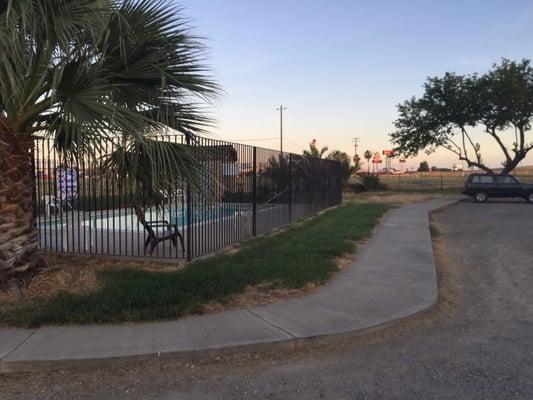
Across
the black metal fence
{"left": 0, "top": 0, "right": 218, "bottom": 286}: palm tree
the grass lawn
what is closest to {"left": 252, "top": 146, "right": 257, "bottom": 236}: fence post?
the black metal fence

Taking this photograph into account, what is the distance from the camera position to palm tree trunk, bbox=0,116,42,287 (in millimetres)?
5977

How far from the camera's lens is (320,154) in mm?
41031

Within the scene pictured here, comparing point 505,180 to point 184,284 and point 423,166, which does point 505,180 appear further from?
point 423,166

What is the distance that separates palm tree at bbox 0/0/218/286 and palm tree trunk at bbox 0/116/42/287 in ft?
0.04

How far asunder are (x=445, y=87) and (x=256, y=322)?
36673 millimetres

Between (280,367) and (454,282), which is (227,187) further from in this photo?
(280,367)

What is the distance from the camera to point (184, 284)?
21.2 ft

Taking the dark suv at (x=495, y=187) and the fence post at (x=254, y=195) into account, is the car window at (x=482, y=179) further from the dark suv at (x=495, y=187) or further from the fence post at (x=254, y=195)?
the fence post at (x=254, y=195)

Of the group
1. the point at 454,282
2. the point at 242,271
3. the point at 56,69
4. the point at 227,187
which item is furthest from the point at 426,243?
the point at 56,69

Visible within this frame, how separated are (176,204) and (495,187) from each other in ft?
84.3

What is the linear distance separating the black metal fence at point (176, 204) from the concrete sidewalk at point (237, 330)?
76.2 inches

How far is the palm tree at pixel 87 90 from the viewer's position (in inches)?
213

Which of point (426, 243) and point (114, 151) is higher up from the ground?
point (114, 151)

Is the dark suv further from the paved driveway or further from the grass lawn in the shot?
the paved driveway
